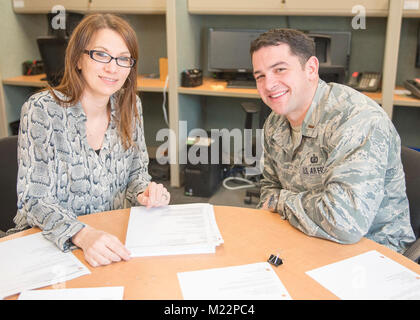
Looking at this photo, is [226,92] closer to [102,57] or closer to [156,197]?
[102,57]

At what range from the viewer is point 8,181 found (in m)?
1.52

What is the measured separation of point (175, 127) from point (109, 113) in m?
1.62

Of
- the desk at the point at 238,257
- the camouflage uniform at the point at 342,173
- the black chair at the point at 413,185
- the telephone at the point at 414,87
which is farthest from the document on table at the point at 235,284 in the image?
the telephone at the point at 414,87

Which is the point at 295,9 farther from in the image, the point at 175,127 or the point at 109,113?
the point at 109,113

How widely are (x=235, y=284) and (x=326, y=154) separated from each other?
1.92 ft

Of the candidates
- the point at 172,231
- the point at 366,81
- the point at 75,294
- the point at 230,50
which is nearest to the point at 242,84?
the point at 230,50

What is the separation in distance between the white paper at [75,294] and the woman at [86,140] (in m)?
0.23

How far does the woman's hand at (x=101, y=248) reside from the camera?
40.3 inches

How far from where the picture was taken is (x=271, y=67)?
136cm

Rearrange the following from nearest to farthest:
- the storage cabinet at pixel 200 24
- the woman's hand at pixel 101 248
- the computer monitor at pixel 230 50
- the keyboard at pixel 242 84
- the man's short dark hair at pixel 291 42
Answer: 1. the woman's hand at pixel 101 248
2. the man's short dark hair at pixel 291 42
3. the storage cabinet at pixel 200 24
4. the keyboard at pixel 242 84
5. the computer monitor at pixel 230 50

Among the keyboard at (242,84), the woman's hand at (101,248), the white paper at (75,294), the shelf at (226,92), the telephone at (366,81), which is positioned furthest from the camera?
the keyboard at (242,84)

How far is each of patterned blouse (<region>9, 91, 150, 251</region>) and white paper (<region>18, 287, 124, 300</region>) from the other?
0.19m

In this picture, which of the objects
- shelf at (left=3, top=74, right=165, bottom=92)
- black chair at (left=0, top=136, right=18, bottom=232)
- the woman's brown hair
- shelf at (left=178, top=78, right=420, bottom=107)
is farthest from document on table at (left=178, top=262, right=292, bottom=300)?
shelf at (left=3, top=74, right=165, bottom=92)

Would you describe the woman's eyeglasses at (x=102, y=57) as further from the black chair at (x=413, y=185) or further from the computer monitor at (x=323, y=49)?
the computer monitor at (x=323, y=49)
